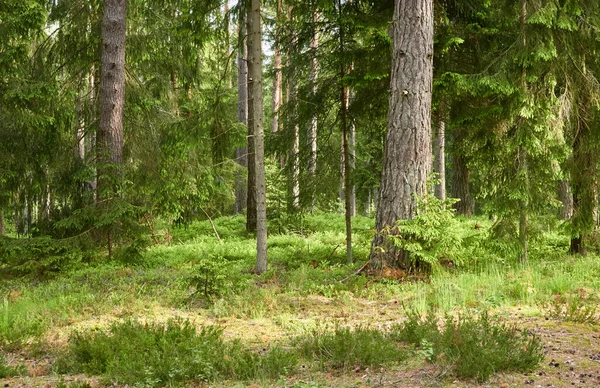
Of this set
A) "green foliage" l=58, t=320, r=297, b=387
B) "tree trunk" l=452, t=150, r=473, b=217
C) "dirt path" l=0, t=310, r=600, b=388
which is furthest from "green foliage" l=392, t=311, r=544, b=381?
"tree trunk" l=452, t=150, r=473, b=217

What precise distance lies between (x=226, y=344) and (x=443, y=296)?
11.0 ft

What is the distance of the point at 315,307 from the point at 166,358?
3.12 m

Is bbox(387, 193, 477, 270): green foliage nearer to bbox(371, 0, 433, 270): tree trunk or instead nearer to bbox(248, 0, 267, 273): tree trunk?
bbox(371, 0, 433, 270): tree trunk

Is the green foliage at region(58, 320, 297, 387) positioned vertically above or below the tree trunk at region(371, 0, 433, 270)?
below

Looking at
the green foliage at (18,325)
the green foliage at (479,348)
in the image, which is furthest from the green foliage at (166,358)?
the green foliage at (479,348)

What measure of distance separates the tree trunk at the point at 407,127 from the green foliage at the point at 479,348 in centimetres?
398

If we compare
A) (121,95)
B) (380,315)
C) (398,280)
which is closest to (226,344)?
(380,315)

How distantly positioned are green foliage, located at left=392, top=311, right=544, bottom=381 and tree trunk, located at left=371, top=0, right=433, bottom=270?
3.98 metres

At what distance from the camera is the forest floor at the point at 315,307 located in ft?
16.1

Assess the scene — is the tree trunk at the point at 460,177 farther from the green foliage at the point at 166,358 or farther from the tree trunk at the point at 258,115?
the green foliage at the point at 166,358

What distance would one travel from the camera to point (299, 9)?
39.2 feet

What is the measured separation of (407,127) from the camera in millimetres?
9594

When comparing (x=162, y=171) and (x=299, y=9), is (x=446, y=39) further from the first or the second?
(x=162, y=171)

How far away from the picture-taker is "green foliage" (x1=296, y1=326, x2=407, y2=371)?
5.14 meters
